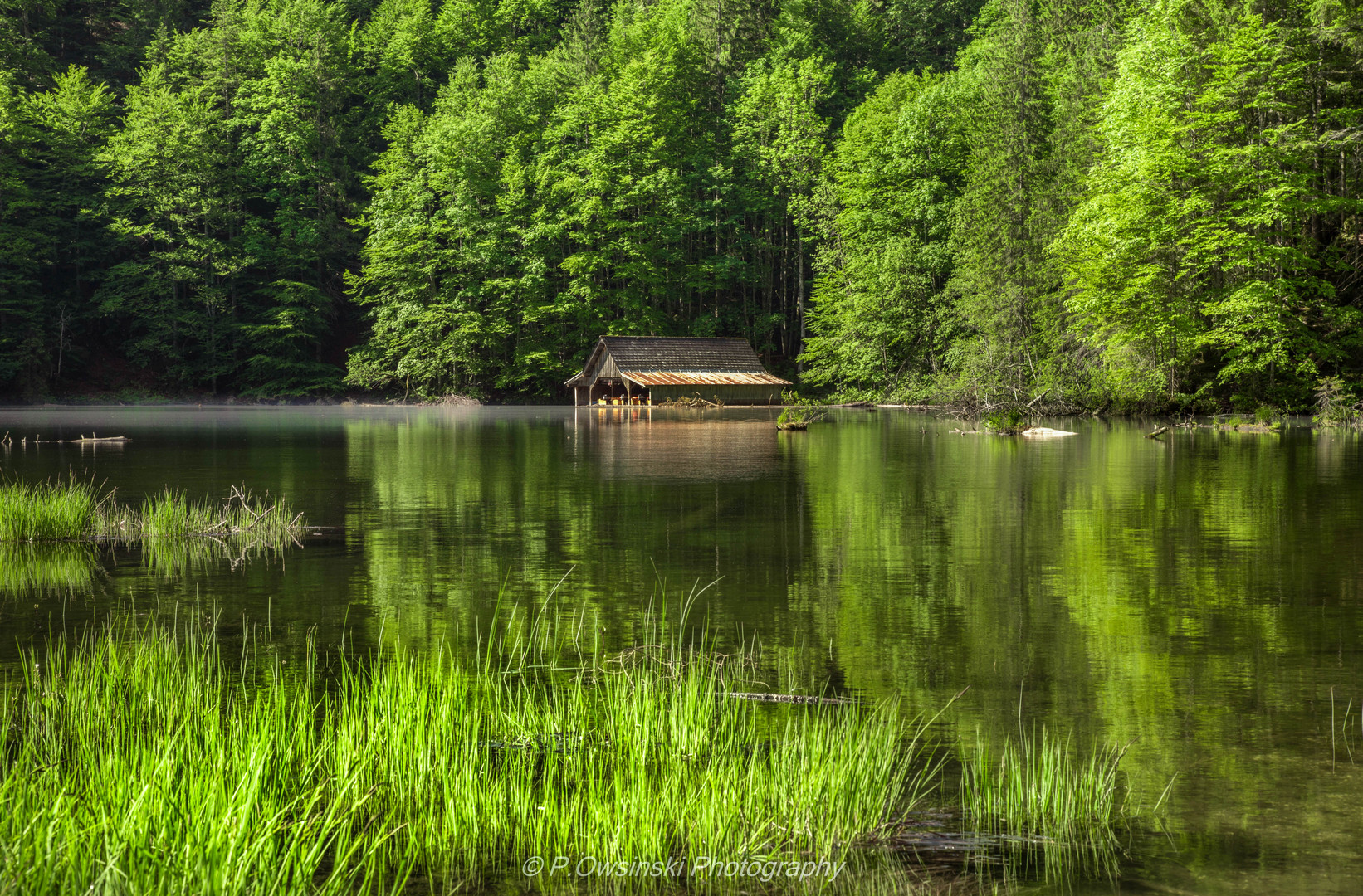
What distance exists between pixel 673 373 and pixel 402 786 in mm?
57620

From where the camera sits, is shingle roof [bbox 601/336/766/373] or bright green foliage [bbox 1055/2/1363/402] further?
shingle roof [bbox 601/336/766/373]

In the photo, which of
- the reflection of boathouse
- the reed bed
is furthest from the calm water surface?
the reflection of boathouse

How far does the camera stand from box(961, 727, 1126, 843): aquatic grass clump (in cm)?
511

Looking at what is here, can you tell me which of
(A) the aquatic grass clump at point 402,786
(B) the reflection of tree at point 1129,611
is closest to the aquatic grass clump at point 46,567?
(A) the aquatic grass clump at point 402,786

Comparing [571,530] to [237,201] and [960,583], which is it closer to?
[960,583]

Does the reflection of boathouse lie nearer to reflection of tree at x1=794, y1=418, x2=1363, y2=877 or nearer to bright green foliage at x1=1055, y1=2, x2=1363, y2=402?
bright green foliage at x1=1055, y1=2, x2=1363, y2=402

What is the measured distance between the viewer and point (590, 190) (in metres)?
72.0

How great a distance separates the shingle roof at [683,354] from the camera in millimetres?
62122

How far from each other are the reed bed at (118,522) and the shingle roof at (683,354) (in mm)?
47273

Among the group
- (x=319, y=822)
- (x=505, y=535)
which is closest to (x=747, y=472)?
(x=505, y=535)

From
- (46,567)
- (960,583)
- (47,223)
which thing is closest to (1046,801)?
(960,583)

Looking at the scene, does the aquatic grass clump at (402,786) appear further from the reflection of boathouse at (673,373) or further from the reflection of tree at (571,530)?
the reflection of boathouse at (673,373)

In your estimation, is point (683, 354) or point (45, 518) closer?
point (45, 518)

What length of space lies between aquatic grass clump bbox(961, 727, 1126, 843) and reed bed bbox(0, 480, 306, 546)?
34.2 ft
